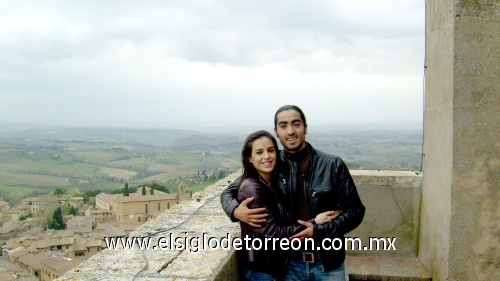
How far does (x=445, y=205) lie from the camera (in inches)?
130

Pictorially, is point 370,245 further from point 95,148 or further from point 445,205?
point 95,148

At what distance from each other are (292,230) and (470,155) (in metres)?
1.52

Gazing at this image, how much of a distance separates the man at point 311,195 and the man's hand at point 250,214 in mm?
48

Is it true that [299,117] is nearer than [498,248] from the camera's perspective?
Yes

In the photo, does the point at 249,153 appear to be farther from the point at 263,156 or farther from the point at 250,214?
the point at 250,214

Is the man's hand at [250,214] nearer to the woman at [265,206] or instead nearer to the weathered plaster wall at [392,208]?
the woman at [265,206]

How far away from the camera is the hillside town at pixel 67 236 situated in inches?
906

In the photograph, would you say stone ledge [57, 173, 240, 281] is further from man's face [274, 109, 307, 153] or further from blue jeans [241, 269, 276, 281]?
man's face [274, 109, 307, 153]

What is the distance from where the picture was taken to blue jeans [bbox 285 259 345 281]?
2.54m

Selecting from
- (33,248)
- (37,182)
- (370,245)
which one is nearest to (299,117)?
(370,245)

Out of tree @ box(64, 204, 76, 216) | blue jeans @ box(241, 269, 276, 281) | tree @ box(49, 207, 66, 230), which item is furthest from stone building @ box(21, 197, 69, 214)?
blue jeans @ box(241, 269, 276, 281)

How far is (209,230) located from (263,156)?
0.90 meters

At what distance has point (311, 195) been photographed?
2.46m

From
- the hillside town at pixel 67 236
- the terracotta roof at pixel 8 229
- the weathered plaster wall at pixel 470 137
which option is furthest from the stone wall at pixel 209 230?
the terracotta roof at pixel 8 229
